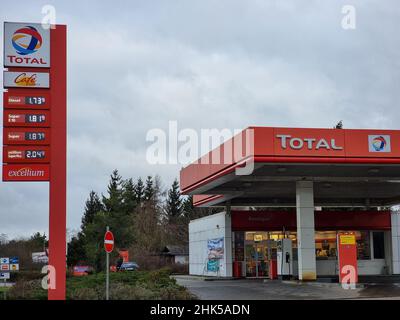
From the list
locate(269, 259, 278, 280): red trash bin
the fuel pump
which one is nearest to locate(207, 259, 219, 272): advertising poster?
locate(269, 259, 278, 280): red trash bin

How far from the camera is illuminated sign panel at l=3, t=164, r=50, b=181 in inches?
760

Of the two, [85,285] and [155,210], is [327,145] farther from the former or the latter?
[155,210]

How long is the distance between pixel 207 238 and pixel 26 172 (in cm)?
2176

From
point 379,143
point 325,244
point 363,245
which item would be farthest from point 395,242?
point 379,143

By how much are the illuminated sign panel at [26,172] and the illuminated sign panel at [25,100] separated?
178cm

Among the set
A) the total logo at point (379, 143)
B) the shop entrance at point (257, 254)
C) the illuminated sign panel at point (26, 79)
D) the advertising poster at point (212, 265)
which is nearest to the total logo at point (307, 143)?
the total logo at point (379, 143)

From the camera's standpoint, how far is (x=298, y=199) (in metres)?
28.4

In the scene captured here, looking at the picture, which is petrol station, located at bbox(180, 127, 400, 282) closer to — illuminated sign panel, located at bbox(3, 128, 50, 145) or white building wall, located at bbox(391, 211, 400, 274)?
white building wall, located at bbox(391, 211, 400, 274)

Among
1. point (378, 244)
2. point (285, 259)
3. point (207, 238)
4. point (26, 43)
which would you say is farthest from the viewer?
point (207, 238)

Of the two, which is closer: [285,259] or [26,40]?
[26,40]

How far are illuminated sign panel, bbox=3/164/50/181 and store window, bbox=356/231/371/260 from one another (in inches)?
926

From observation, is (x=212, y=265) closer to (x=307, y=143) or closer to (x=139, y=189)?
(x=307, y=143)

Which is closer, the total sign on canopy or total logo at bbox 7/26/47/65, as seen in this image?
total logo at bbox 7/26/47/65
